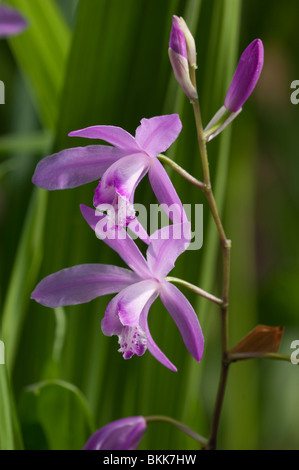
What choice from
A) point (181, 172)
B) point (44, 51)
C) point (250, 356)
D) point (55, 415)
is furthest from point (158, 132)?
point (44, 51)

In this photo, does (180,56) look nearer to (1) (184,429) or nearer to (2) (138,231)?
(2) (138,231)

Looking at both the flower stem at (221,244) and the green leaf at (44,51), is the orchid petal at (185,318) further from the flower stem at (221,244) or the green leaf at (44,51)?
the green leaf at (44,51)

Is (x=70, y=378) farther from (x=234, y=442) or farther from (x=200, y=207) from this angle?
(x=234, y=442)

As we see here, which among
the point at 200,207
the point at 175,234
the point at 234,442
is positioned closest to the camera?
the point at 175,234

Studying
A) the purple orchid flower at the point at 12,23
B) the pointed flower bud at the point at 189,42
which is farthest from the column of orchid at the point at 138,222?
the purple orchid flower at the point at 12,23
